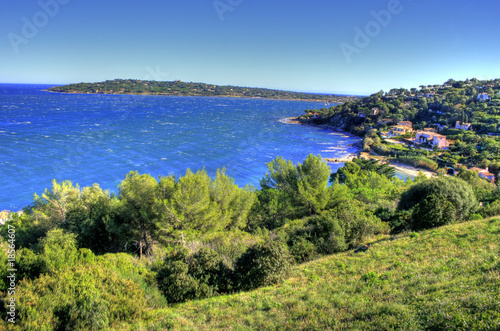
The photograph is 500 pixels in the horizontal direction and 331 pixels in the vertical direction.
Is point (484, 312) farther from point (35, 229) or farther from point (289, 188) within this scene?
point (35, 229)

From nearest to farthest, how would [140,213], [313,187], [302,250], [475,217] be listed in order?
[302,250]
[475,217]
[140,213]
[313,187]

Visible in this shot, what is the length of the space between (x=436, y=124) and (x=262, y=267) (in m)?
96.8

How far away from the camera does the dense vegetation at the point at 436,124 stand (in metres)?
53.0

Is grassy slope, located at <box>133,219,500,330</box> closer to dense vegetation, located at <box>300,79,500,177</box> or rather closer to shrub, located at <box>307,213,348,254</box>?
shrub, located at <box>307,213,348,254</box>

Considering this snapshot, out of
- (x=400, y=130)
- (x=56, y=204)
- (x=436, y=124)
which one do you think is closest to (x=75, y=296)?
(x=56, y=204)

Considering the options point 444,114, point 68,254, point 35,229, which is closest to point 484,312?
point 68,254

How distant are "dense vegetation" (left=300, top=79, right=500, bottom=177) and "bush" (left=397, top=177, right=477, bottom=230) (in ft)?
129

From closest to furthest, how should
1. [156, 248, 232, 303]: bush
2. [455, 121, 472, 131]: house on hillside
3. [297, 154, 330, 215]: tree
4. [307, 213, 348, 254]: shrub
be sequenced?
1. [156, 248, 232, 303]: bush
2. [307, 213, 348, 254]: shrub
3. [297, 154, 330, 215]: tree
4. [455, 121, 472, 131]: house on hillside

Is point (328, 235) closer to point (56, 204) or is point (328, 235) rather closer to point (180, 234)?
point (180, 234)

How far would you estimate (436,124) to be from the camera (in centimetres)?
8575

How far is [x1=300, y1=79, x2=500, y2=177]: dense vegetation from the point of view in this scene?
53000 mm

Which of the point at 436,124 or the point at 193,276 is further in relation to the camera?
the point at 436,124

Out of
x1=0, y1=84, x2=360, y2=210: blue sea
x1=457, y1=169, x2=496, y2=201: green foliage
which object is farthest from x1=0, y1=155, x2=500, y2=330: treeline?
x1=0, y1=84, x2=360, y2=210: blue sea

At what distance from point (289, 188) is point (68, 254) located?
15604 mm
